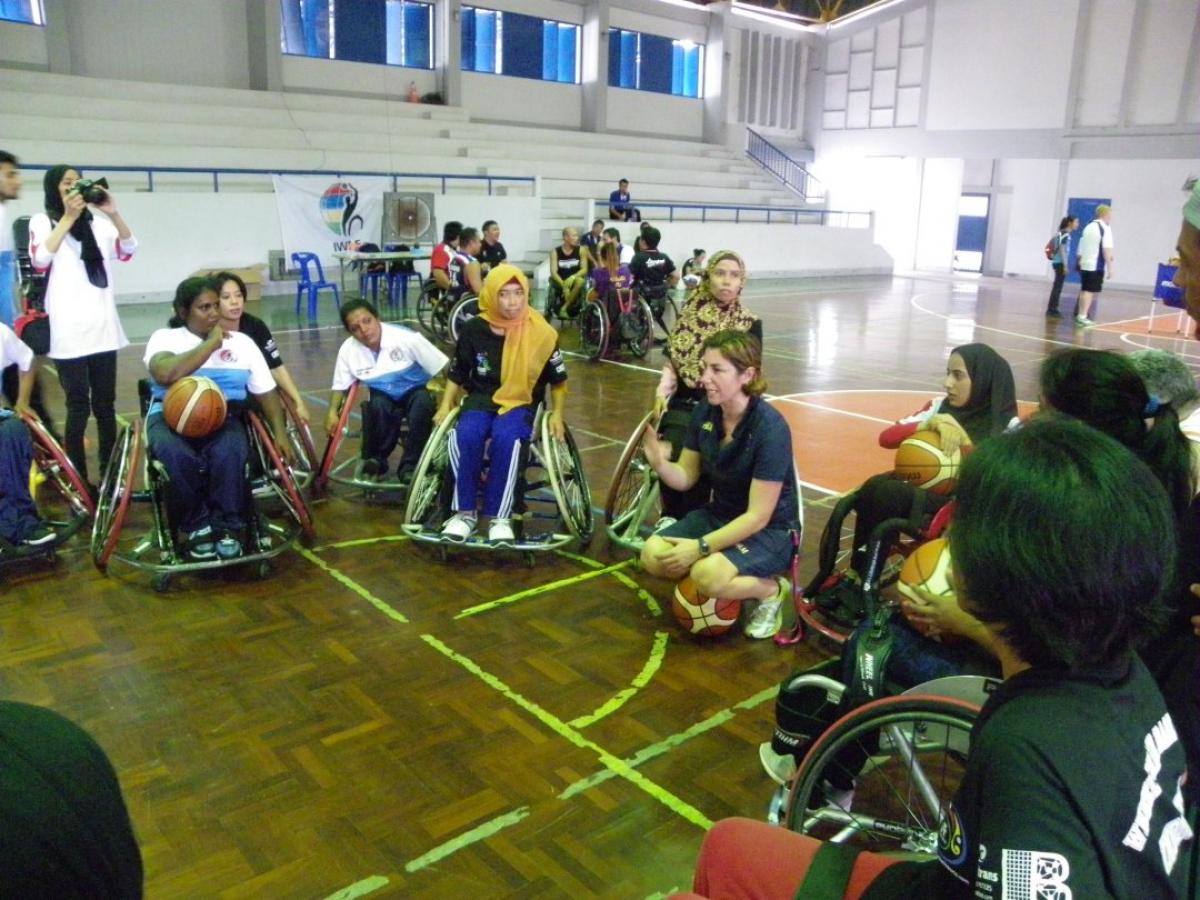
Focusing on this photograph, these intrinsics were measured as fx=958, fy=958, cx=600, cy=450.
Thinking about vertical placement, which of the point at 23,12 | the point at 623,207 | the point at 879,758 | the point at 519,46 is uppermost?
the point at 519,46

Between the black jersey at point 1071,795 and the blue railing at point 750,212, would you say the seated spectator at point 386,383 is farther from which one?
the blue railing at point 750,212

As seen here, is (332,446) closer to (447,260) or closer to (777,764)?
(777,764)

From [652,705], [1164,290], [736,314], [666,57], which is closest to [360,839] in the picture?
[652,705]

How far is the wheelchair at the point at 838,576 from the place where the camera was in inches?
113

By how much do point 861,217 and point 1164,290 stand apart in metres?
10.3

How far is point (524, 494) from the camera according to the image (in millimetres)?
3988

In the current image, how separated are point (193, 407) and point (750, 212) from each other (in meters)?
16.6

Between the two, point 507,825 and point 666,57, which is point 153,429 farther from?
point 666,57

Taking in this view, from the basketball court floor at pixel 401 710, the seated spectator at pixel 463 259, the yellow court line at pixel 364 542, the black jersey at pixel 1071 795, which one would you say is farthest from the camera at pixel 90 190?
the seated spectator at pixel 463 259

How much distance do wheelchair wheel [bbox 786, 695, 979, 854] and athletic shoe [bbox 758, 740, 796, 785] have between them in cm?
13

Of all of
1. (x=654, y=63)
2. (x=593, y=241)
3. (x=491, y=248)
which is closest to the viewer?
(x=593, y=241)

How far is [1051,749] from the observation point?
0.93 m

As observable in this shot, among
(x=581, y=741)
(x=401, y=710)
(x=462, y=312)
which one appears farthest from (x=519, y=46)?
(x=581, y=741)

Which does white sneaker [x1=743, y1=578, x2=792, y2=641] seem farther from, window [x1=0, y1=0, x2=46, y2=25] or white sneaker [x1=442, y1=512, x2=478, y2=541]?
window [x1=0, y1=0, x2=46, y2=25]
